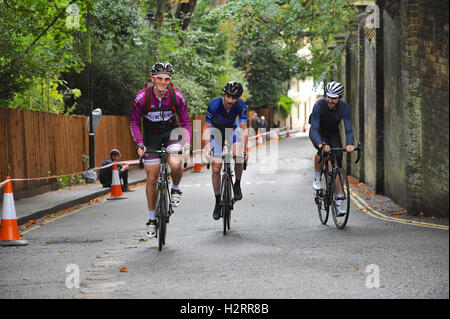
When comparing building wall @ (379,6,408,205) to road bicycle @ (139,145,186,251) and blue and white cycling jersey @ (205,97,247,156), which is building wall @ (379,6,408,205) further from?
road bicycle @ (139,145,186,251)

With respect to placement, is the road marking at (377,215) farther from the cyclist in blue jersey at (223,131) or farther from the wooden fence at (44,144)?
the wooden fence at (44,144)

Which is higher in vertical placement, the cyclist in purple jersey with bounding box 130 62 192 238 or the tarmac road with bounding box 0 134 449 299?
the cyclist in purple jersey with bounding box 130 62 192 238

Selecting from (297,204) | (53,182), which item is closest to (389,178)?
(297,204)

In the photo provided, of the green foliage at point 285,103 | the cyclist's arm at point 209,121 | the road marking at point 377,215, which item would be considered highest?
the green foliage at point 285,103

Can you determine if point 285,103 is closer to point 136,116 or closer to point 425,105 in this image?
point 425,105

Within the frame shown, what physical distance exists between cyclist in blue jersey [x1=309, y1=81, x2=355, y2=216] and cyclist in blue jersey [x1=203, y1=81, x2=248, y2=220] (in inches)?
39.4

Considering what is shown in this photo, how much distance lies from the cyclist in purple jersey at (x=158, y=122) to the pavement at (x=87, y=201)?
3927mm

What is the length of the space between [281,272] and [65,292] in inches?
81.5

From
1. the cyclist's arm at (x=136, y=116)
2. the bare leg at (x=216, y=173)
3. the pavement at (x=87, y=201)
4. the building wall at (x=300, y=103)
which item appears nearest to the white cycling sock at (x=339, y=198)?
the pavement at (x=87, y=201)

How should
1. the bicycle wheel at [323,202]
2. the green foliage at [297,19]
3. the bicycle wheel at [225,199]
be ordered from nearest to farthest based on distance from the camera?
the bicycle wheel at [225,199]
the bicycle wheel at [323,202]
the green foliage at [297,19]

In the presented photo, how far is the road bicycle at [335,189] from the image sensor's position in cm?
983

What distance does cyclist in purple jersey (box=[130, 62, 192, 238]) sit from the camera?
A: 8688 mm

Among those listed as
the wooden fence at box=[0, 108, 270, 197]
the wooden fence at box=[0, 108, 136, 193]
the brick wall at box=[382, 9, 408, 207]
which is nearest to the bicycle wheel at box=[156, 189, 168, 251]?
the wooden fence at box=[0, 108, 270, 197]

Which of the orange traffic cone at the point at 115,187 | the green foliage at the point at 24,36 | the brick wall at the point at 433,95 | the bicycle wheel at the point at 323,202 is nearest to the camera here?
the bicycle wheel at the point at 323,202
